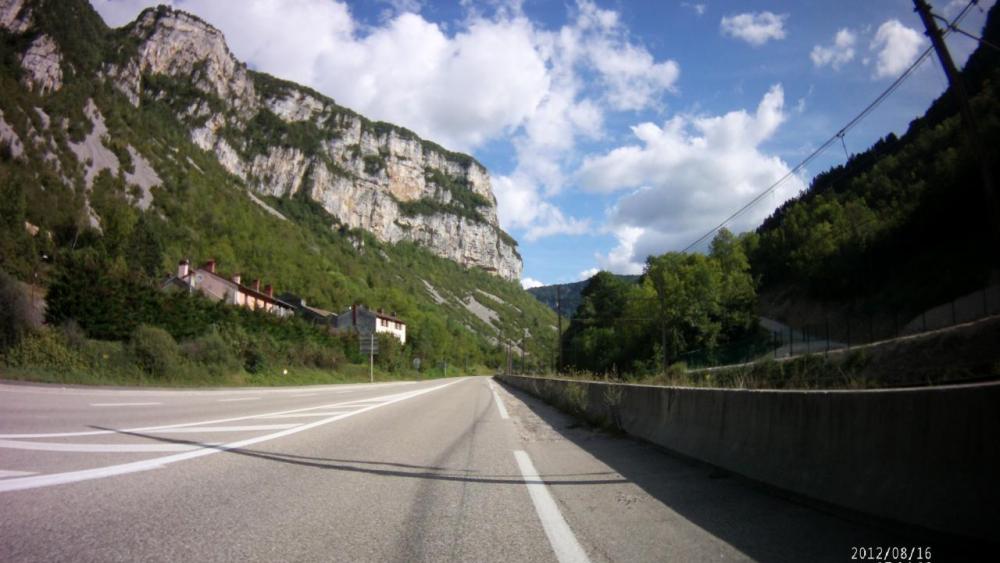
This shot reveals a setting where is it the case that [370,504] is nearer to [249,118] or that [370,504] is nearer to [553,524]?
[553,524]

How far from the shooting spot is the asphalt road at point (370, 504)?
3646 millimetres

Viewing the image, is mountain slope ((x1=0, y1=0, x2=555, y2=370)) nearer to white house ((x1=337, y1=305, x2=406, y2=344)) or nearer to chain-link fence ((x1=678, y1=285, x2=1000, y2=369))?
white house ((x1=337, y1=305, x2=406, y2=344))

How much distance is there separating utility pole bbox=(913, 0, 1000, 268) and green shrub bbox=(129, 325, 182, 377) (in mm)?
33236

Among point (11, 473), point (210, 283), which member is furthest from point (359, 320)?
point (11, 473)

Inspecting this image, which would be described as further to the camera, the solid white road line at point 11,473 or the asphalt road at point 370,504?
the solid white road line at point 11,473

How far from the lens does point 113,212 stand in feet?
248

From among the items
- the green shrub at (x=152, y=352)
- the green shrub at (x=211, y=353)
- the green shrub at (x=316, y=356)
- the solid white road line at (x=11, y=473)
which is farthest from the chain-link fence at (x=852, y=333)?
the solid white road line at (x=11, y=473)

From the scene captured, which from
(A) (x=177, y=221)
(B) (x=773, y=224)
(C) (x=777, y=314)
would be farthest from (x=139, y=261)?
(B) (x=773, y=224)

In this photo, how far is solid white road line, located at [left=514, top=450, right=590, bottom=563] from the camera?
144 inches

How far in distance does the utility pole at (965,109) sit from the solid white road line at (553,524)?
825 centimetres

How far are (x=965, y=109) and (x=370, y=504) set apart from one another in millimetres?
11325

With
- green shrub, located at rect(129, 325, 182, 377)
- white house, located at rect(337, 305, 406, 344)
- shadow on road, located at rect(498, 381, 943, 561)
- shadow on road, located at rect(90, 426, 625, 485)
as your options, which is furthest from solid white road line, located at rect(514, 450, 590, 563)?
white house, located at rect(337, 305, 406, 344)

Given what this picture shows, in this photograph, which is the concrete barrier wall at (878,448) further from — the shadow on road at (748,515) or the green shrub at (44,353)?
the green shrub at (44,353)

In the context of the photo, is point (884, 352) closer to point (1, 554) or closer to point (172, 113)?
point (1, 554)
